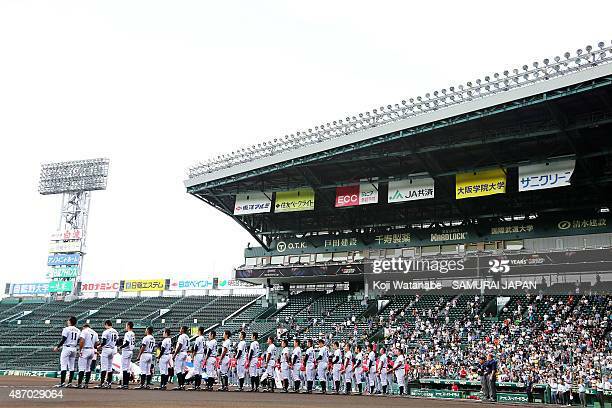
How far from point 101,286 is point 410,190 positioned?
141ft

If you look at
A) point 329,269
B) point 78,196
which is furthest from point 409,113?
point 78,196

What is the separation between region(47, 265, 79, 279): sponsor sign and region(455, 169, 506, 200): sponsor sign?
46.7m

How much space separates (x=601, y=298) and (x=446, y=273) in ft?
33.2

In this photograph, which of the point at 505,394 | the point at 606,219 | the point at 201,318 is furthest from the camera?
the point at 201,318

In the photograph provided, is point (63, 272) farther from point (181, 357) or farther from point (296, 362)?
point (181, 357)

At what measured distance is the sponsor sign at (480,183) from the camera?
38250 mm

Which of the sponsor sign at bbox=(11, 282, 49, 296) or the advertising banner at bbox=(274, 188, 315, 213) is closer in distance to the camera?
the advertising banner at bbox=(274, 188, 315, 213)

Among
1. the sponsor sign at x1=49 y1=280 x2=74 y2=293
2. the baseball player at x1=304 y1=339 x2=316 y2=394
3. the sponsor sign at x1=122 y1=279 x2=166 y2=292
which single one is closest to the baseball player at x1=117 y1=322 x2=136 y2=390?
the baseball player at x1=304 y1=339 x2=316 y2=394

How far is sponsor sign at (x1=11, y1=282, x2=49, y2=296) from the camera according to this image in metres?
73.2

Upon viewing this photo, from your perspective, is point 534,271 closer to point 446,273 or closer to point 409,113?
point 446,273

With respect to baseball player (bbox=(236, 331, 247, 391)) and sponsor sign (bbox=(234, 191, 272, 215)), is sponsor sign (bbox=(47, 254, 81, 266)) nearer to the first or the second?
sponsor sign (bbox=(234, 191, 272, 215))

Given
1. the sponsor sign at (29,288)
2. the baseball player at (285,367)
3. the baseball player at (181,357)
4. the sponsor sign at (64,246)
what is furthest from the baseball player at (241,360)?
the sponsor sign at (29,288)

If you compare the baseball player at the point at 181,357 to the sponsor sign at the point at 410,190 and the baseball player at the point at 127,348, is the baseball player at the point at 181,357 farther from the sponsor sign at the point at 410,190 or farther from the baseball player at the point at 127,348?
the sponsor sign at the point at 410,190

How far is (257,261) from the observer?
2112 inches
